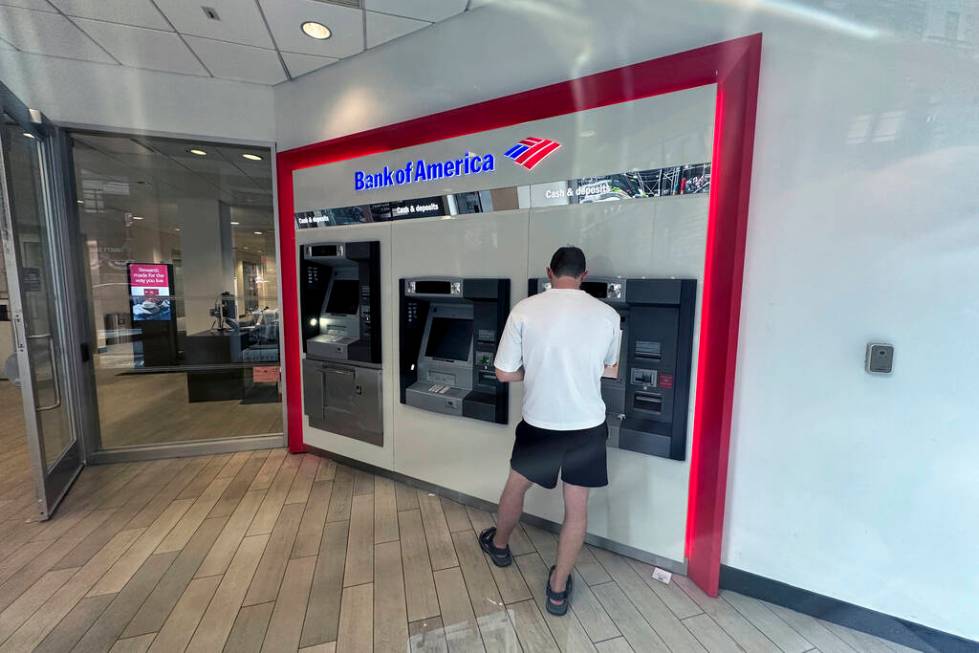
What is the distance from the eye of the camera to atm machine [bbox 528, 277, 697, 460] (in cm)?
184

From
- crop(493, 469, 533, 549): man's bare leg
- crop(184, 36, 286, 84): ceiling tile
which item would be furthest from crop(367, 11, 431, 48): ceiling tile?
crop(493, 469, 533, 549): man's bare leg

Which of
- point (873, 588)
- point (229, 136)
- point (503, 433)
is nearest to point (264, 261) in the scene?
point (229, 136)

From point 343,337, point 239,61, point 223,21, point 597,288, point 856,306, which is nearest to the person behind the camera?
point 856,306

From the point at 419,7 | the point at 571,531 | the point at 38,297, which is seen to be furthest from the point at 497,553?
the point at 38,297

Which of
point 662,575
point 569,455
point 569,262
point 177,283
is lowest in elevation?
point 662,575

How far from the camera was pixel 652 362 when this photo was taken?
192 centimetres

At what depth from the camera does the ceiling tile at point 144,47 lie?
2502mm

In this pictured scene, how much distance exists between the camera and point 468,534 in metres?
2.29

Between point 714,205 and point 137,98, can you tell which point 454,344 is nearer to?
point 714,205

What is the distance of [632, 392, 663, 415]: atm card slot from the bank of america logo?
4.55ft

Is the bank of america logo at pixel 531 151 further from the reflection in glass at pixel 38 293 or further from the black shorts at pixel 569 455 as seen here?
the reflection in glass at pixel 38 293

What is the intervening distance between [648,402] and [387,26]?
2.78 metres

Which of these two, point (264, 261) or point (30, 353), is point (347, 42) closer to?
point (264, 261)

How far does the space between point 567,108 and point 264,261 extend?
2.81 m
